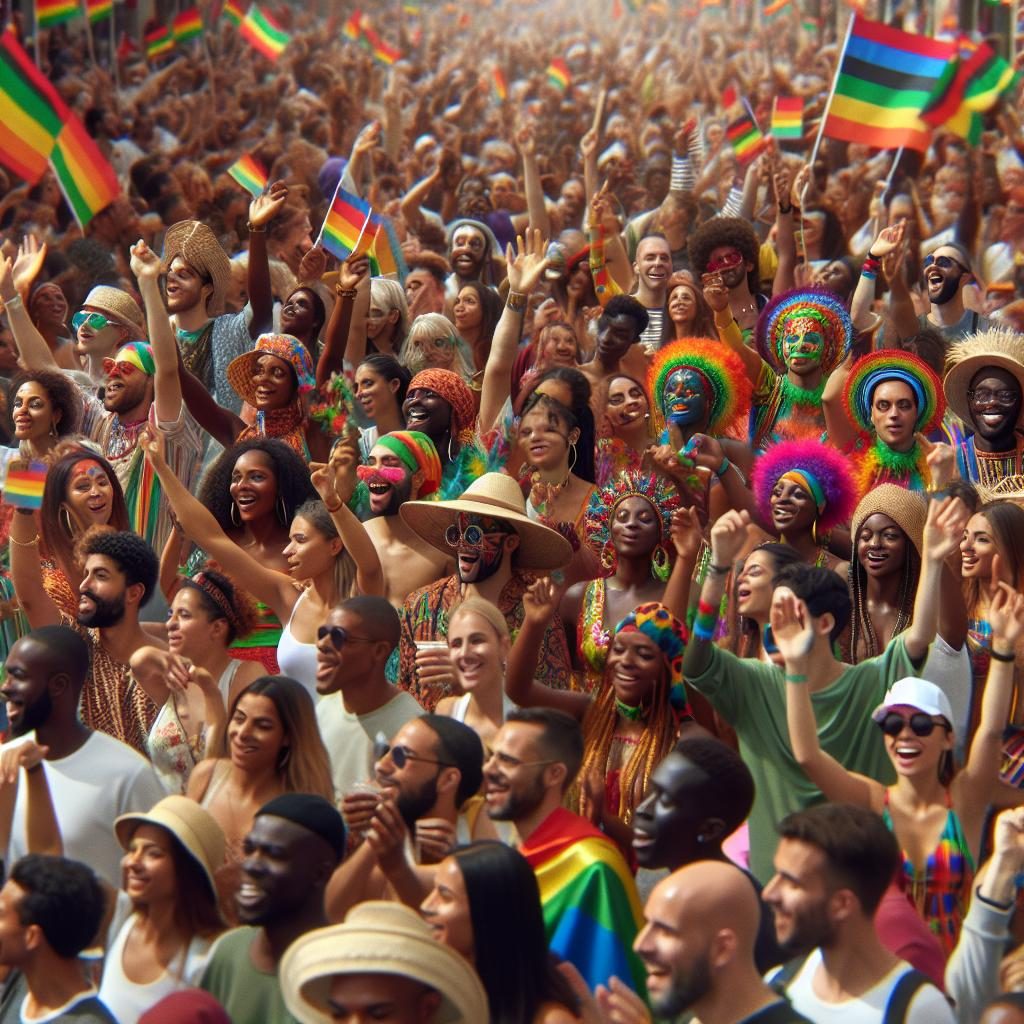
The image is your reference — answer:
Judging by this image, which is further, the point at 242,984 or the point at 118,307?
the point at 118,307

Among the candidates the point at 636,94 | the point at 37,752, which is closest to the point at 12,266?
the point at 37,752

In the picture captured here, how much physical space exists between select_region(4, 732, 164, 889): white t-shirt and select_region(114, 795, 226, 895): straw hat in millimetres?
618

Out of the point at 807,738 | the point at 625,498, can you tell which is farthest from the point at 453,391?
the point at 807,738

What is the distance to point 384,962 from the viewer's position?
15.2 ft

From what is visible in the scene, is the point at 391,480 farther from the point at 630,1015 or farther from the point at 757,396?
the point at 630,1015

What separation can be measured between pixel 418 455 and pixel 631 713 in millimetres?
2116

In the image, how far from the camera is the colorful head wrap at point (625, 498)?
25.8 ft

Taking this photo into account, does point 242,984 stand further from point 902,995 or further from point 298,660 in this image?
point 298,660

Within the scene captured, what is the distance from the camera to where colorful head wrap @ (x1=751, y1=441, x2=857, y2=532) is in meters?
8.12

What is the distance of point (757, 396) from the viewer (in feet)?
32.0

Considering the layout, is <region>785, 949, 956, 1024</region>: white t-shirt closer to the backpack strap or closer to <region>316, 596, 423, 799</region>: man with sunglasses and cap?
the backpack strap

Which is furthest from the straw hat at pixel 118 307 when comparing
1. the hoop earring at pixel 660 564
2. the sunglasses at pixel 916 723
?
the sunglasses at pixel 916 723

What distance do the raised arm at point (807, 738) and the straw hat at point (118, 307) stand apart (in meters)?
5.30

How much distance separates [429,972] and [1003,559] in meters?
3.48
